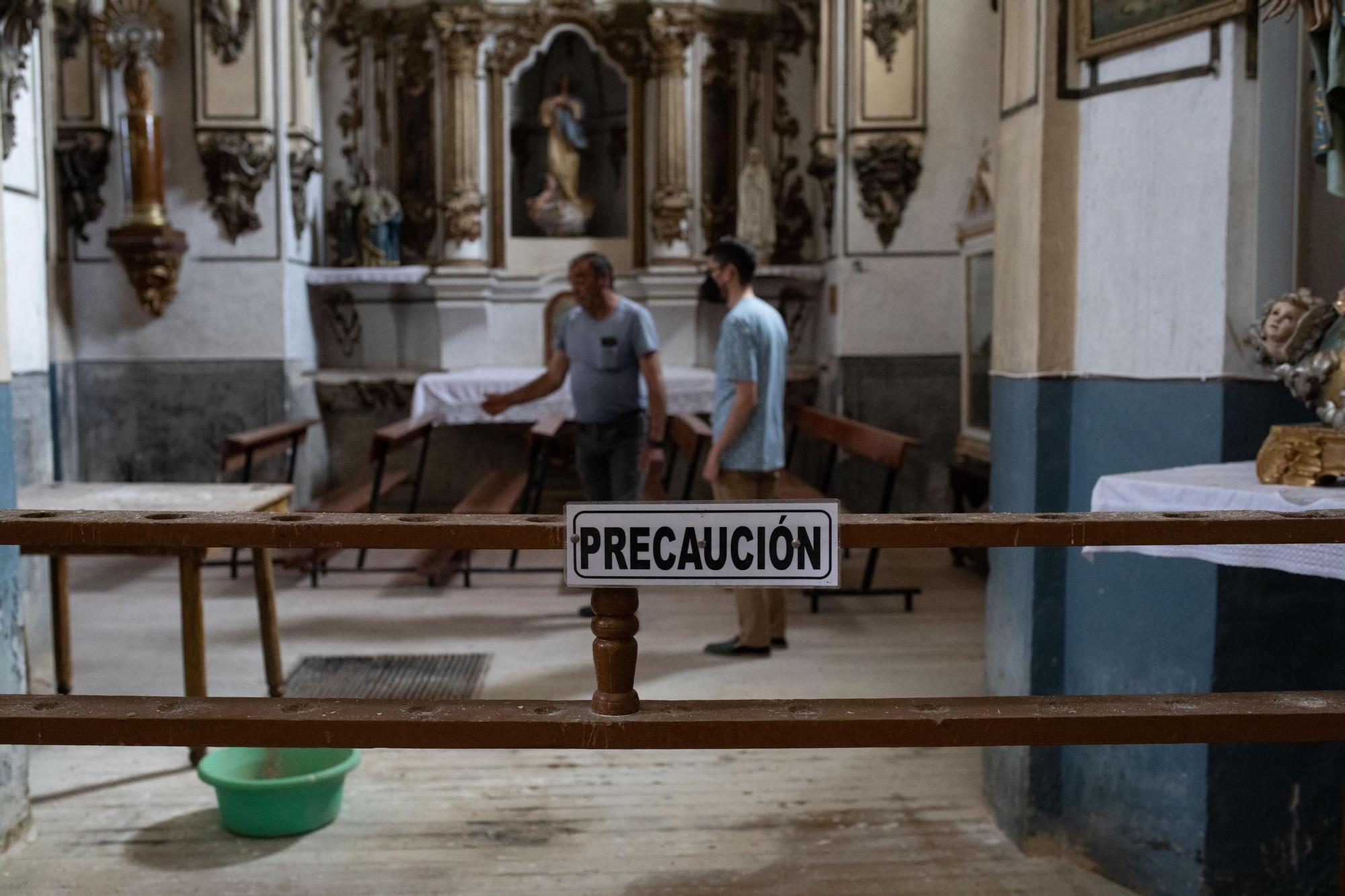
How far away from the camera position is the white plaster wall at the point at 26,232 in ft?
19.9

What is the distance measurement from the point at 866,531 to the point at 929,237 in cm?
690

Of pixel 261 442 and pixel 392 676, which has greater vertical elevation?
pixel 261 442

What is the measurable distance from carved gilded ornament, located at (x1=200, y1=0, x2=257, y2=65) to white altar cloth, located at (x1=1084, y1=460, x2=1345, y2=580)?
7.05m

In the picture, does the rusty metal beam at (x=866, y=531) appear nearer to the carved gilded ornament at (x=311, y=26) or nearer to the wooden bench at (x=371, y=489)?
the wooden bench at (x=371, y=489)

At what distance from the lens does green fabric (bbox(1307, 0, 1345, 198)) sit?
2.53 metres

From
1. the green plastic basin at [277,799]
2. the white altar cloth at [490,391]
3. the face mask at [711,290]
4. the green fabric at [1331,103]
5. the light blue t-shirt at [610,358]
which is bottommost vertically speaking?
the green plastic basin at [277,799]

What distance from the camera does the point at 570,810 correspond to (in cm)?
348

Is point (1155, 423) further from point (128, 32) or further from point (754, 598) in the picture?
point (128, 32)

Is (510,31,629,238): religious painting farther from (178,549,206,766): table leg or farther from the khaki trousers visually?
(178,549,206,766): table leg

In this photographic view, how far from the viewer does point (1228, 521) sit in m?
1.96

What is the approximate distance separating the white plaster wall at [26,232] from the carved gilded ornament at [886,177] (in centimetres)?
487

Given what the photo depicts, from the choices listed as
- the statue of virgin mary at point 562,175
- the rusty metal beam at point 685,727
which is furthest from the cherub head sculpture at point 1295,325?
the statue of virgin mary at point 562,175

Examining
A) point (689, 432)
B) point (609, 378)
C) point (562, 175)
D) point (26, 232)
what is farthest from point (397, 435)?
point (562, 175)

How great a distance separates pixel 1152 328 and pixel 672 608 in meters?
3.30
